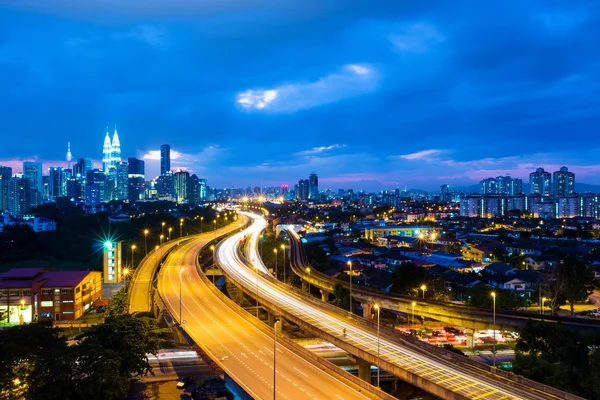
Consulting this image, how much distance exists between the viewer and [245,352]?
2144 cm

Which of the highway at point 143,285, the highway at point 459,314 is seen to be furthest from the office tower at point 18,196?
the highway at point 459,314

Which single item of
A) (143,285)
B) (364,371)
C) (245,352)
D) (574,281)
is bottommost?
(364,371)

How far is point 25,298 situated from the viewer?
36.1m

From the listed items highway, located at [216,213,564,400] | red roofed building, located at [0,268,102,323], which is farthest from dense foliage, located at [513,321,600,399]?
red roofed building, located at [0,268,102,323]

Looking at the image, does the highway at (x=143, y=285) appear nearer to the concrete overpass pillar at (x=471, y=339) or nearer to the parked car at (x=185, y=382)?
the parked car at (x=185, y=382)

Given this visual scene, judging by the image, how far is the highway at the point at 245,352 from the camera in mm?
17156

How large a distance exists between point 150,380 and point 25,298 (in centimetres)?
1921

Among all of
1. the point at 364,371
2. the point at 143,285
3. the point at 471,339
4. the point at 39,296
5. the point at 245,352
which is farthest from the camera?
the point at 143,285

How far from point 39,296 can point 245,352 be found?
80.6 feet

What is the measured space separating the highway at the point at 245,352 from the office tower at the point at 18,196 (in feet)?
449

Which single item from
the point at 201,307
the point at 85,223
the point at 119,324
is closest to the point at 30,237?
the point at 85,223

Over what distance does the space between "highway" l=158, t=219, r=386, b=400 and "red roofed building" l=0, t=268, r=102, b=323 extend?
24.9 ft

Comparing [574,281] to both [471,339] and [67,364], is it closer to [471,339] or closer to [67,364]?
[471,339]

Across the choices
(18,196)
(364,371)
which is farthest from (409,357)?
(18,196)
